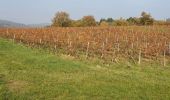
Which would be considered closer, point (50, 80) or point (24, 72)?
point (50, 80)

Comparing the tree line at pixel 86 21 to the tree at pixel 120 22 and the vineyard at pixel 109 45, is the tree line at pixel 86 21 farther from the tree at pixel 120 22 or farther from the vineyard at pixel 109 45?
the vineyard at pixel 109 45

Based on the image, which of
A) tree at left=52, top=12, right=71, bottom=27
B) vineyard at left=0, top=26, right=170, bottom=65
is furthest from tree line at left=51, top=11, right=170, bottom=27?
vineyard at left=0, top=26, right=170, bottom=65

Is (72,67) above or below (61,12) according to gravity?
below

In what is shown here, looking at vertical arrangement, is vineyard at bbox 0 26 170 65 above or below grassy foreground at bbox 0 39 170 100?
above

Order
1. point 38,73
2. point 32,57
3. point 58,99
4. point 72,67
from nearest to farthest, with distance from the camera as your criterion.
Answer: point 58,99 < point 38,73 < point 72,67 < point 32,57

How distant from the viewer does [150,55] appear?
27.6 meters

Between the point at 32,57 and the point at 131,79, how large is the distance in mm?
8390

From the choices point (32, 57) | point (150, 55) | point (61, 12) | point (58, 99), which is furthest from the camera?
point (61, 12)

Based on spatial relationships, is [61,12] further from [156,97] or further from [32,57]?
[156,97]

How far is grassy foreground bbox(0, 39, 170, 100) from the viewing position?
39.7 feet

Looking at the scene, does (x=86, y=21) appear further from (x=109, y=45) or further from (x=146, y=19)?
(x=109, y=45)

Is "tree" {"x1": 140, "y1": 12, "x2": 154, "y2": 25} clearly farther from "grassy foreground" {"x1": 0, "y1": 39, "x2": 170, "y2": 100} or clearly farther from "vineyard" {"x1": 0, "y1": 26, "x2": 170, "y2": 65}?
Answer: "grassy foreground" {"x1": 0, "y1": 39, "x2": 170, "y2": 100}

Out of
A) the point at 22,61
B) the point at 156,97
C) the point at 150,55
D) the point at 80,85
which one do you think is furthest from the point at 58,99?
the point at 150,55

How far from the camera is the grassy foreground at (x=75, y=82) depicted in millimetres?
12086
